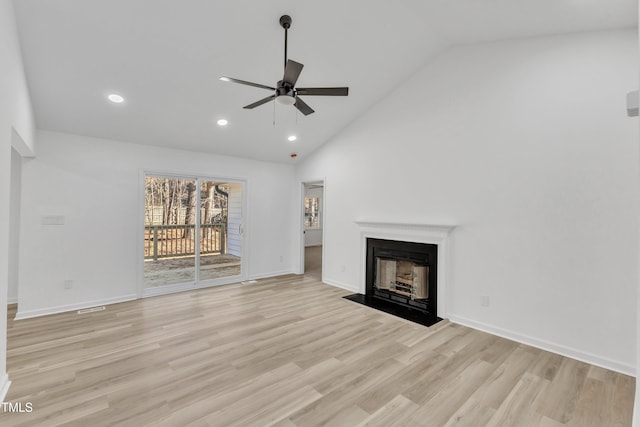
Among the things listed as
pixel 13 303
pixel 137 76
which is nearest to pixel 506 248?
pixel 137 76

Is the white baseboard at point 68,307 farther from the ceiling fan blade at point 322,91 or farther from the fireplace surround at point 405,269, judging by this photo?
the ceiling fan blade at point 322,91

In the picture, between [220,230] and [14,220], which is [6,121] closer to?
[14,220]

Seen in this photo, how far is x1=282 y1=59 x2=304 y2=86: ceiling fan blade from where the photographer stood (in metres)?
2.24

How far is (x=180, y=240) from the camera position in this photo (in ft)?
18.2

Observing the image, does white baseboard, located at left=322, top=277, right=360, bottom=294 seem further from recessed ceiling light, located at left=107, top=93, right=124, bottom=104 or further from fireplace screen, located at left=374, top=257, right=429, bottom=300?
recessed ceiling light, located at left=107, top=93, right=124, bottom=104

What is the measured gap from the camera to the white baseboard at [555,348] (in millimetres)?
2629

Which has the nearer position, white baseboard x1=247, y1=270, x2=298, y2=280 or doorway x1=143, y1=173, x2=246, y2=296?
doorway x1=143, y1=173, x2=246, y2=296

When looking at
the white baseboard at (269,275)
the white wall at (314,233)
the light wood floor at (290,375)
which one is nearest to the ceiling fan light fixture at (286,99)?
the light wood floor at (290,375)

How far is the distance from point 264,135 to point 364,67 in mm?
1998

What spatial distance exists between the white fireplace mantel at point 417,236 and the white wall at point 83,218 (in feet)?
10.6

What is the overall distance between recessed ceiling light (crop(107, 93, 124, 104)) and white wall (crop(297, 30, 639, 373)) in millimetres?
3620

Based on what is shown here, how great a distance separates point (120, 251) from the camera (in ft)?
14.6

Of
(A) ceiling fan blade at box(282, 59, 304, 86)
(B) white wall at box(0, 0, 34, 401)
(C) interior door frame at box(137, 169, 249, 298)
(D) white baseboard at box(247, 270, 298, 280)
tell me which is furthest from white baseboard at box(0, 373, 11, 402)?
(D) white baseboard at box(247, 270, 298, 280)

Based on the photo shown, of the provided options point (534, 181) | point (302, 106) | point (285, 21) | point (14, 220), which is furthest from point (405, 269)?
point (14, 220)
